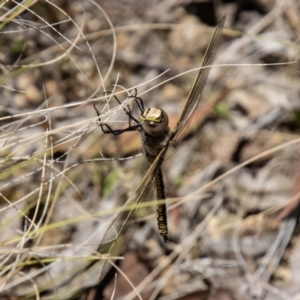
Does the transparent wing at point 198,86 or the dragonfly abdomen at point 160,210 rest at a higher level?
the transparent wing at point 198,86

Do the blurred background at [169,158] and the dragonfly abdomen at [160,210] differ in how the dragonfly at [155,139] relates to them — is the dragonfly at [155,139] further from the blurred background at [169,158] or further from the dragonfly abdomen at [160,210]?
the blurred background at [169,158]

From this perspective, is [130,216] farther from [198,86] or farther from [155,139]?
[198,86]

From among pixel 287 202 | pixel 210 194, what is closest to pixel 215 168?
pixel 210 194

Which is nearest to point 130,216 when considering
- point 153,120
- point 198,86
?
point 153,120

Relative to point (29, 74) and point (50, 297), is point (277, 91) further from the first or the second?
point (50, 297)

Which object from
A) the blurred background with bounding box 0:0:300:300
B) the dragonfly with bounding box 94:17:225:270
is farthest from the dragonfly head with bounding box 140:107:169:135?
the blurred background with bounding box 0:0:300:300

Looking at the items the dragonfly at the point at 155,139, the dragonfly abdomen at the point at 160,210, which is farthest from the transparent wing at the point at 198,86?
the dragonfly abdomen at the point at 160,210

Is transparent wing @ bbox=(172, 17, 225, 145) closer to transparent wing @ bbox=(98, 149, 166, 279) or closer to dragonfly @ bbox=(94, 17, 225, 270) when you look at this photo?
dragonfly @ bbox=(94, 17, 225, 270)
